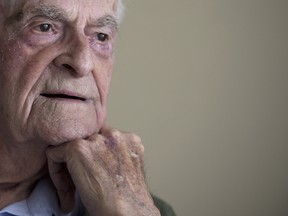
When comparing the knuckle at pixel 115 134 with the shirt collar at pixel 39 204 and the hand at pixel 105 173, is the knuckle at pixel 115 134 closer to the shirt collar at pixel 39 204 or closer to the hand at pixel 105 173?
the hand at pixel 105 173

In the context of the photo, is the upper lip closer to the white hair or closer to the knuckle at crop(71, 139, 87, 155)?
the knuckle at crop(71, 139, 87, 155)

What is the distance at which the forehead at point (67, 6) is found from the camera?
3.65 ft

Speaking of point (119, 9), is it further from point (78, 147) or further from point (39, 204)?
point (39, 204)

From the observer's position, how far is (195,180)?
7.18 ft

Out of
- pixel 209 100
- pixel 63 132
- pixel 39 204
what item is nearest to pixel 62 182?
pixel 39 204

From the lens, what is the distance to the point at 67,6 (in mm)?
1126

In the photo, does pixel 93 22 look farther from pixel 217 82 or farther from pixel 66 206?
pixel 217 82

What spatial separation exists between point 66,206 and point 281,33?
141cm

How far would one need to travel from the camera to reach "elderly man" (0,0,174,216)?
1110 millimetres

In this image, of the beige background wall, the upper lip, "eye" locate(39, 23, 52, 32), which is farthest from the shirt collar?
the beige background wall

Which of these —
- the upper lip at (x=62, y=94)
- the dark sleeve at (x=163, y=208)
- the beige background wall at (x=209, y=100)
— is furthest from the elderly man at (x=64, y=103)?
the beige background wall at (x=209, y=100)

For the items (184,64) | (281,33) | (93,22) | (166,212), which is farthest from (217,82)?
(93,22)

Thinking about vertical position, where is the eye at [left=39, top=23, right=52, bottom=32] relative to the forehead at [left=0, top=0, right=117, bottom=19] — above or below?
below

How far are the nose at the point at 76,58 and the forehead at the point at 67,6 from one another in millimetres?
60
